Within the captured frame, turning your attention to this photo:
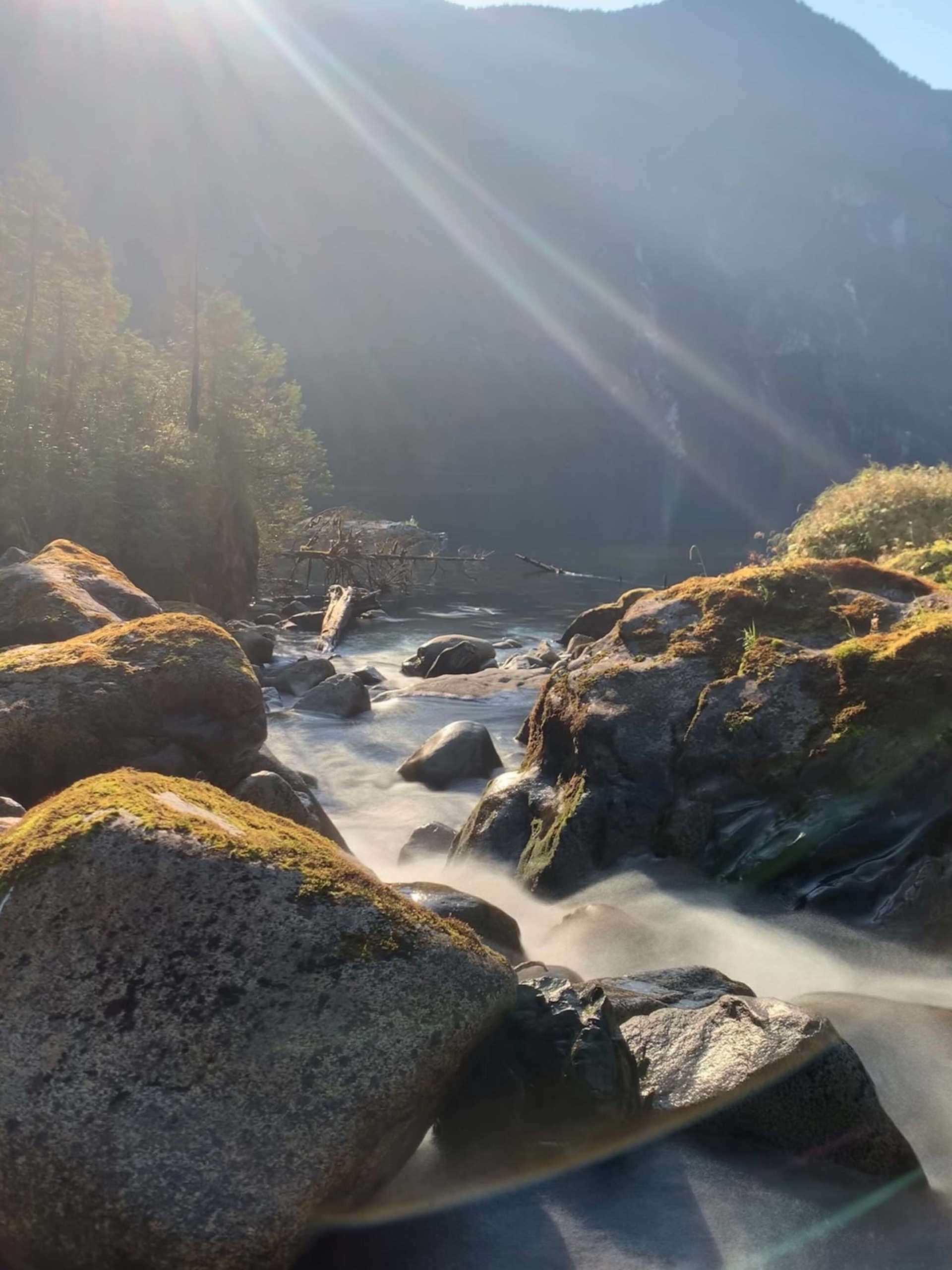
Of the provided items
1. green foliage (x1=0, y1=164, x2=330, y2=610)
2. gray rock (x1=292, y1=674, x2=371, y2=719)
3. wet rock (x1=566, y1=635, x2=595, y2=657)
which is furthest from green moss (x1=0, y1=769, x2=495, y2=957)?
green foliage (x1=0, y1=164, x2=330, y2=610)

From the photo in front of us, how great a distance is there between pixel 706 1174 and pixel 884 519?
13.8m

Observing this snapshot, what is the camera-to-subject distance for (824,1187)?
165 inches

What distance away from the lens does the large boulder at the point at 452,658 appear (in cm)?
2244

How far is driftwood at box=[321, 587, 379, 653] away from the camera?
27406 millimetres

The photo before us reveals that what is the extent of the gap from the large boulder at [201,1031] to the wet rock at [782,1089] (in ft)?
3.13

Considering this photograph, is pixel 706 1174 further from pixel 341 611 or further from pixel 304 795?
pixel 341 611

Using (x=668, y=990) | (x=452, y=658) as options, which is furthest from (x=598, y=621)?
(x=668, y=990)

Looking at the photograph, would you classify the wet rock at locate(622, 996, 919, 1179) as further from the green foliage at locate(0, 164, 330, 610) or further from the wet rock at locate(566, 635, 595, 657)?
the green foliage at locate(0, 164, 330, 610)

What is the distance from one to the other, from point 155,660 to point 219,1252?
218 inches

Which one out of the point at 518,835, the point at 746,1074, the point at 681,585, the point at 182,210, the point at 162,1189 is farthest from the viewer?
the point at 182,210

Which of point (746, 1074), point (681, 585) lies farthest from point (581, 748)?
point (746, 1074)

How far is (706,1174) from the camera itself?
14.0ft

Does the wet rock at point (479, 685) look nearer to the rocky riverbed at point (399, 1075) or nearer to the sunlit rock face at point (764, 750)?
the sunlit rock face at point (764, 750)

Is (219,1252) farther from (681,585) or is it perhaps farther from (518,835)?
(681,585)
